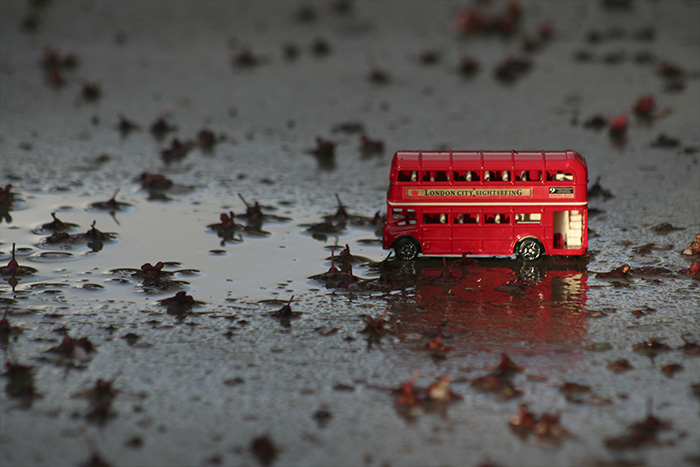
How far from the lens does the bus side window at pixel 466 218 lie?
39.7 feet

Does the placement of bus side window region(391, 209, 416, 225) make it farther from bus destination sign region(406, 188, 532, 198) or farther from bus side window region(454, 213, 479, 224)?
bus side window region(454, 213, 479, 224)

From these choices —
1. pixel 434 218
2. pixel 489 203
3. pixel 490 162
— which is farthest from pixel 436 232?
pixel 490 162

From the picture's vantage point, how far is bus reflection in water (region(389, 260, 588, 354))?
9.65 meters

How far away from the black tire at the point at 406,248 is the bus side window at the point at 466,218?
2.09 ft

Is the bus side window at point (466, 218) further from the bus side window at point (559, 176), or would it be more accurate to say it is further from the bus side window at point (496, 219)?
the bus side window at point (559, 176)

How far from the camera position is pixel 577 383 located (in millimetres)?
8578

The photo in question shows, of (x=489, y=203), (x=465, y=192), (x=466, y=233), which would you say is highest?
(x=465, y=192)


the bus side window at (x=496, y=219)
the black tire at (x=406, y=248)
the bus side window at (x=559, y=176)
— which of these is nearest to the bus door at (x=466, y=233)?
the bus side window at (x=496, y=219)

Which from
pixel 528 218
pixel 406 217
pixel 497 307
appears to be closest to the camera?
pixel 497 307

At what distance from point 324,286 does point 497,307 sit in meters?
2.20

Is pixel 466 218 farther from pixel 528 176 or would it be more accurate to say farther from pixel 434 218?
pixel 528 176

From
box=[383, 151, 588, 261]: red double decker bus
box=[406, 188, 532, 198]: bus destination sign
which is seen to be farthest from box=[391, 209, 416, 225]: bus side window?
box=[406, 188, 532, 198]: bus destination sign

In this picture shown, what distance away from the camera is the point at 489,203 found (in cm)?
1199

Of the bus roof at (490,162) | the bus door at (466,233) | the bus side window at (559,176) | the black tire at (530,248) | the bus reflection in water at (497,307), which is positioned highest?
the bus roof at (490,162)
